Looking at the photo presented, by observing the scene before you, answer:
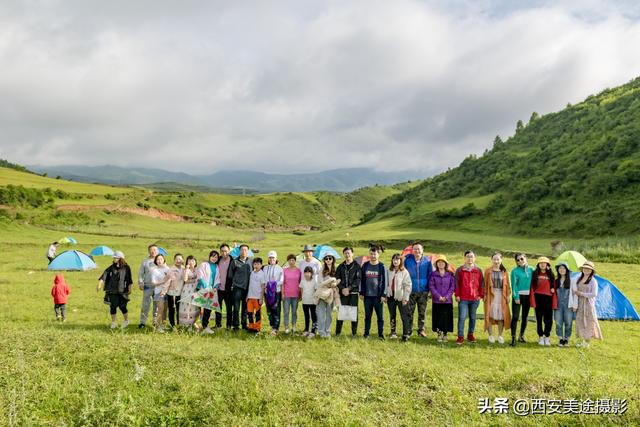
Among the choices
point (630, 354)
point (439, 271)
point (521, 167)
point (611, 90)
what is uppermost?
point (611, 90)

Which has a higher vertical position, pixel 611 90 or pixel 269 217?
pixel 611 90

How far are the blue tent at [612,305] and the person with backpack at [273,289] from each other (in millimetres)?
11513

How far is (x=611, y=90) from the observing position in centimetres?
10506

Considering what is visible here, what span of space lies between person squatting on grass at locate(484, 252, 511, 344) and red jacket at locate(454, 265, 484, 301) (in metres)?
0.45

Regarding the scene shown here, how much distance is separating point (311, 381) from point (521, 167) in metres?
81.3

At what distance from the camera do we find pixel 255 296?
37.4 ft

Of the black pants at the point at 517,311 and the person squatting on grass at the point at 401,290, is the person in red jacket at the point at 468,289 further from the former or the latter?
the person squatting on grass at the point at 401,290

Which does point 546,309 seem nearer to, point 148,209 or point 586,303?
point 586,303

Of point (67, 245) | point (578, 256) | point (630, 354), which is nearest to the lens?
point (630, 354)

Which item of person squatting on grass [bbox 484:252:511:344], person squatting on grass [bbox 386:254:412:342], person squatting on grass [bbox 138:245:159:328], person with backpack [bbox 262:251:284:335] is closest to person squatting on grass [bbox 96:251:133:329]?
person squatting on grass [bbox 138:245:159:328]

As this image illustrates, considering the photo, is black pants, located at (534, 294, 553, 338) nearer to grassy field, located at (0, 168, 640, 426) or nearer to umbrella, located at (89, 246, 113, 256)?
grassy field, located at (0, 168, 640, 426)

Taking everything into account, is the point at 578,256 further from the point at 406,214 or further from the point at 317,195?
the point at 317,195

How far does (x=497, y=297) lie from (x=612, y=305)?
666 cm

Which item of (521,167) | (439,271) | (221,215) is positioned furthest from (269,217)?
(439,271)
